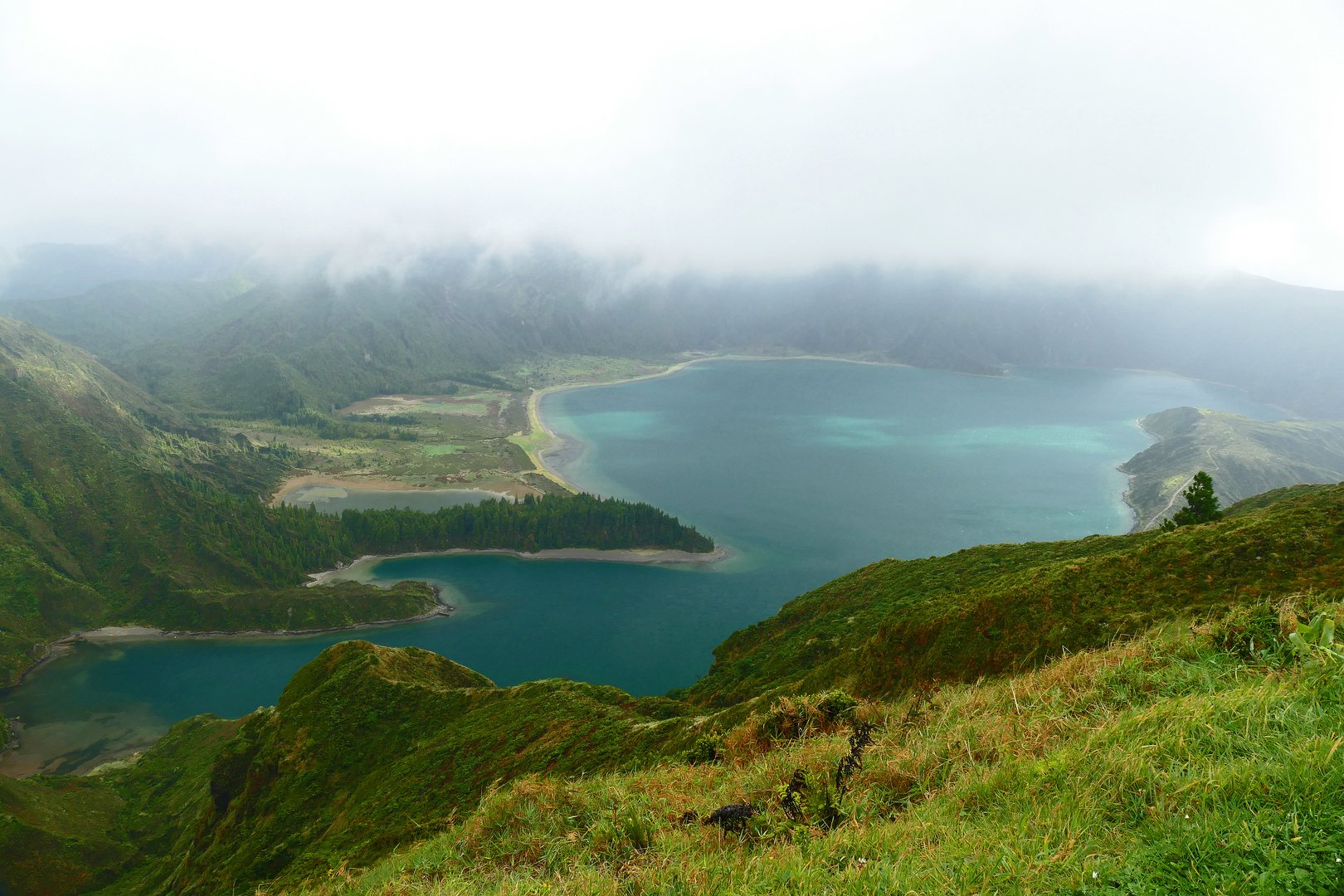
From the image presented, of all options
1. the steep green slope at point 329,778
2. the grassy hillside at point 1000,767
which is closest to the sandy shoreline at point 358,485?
the steep green slope at point 329,778

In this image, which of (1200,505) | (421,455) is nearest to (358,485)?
(421,455)

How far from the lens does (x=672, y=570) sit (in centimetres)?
9719

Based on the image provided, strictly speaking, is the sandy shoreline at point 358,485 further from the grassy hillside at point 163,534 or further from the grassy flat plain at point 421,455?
the grassy hillside at point 163,534

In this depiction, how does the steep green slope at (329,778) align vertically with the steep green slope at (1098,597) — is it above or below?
below

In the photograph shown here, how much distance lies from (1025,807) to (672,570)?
93423mm

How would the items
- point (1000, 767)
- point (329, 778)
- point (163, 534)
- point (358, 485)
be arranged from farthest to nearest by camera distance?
point (358, 485) → point (163, 534) → point (329, 778) → point (1000, 767)

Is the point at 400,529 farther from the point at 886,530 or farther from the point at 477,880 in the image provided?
the point at 477,880

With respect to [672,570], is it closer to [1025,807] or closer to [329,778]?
[329,778]

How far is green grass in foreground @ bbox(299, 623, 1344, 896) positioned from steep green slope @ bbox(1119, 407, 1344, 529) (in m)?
119

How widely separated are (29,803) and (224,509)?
69.1 m

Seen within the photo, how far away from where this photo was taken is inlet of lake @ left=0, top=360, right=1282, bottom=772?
68.9 metres

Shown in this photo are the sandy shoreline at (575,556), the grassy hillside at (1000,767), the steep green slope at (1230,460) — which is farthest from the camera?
the steep green slope at (1230,460)

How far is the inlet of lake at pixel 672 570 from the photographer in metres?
68.9

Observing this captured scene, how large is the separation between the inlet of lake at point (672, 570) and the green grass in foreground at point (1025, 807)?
59693 mm
